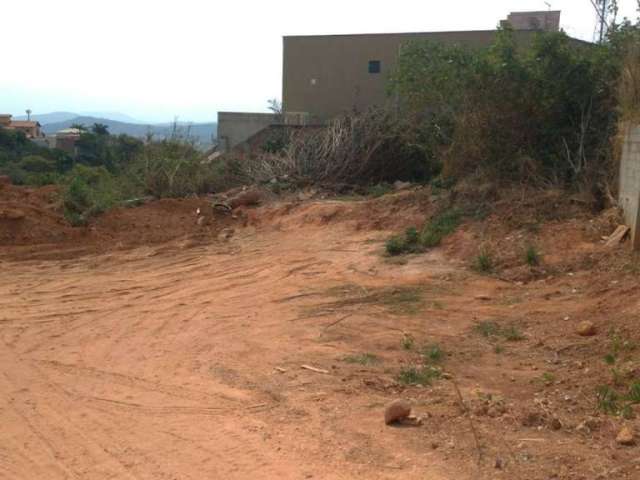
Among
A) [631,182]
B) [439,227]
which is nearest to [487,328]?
[631,182]

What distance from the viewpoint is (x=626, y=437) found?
404 cm

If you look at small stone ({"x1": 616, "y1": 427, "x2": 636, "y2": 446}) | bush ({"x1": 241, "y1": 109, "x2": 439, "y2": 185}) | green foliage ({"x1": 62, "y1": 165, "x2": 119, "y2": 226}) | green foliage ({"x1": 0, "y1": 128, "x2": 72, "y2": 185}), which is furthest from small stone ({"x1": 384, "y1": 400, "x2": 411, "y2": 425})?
green foliage ({"x1": 0, "y1": 128, "x2": 72, "y2": 185})

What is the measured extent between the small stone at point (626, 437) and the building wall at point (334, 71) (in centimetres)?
2113

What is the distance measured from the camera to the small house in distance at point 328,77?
24.9 m

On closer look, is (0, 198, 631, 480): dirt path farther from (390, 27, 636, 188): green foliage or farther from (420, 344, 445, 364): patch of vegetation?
(390, 27, 636, 188): green foliage

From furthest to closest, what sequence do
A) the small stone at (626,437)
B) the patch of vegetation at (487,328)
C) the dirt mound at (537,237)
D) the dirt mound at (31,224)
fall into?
the dirt mound at (31,224) → the dirt mound at (537,237) → the patch of vegetation at (487,328) → the small stone at (626,437)

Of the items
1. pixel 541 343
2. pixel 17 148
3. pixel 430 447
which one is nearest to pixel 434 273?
pixel 541 343

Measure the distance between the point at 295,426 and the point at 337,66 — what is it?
882 inches

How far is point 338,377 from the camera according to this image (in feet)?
18.6

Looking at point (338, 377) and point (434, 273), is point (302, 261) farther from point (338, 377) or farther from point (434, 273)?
point (338, 377)

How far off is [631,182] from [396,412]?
577 centimetres

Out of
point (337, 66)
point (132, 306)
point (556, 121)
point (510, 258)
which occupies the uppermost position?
point (337, 66)

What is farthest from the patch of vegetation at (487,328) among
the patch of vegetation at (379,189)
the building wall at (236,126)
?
the building wall at (236,126)

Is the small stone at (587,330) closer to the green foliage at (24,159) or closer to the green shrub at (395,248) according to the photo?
the green shrub at (395,248)
